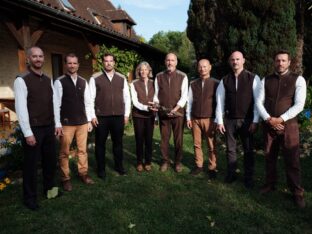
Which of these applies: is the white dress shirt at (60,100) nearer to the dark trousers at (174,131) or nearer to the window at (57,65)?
the dark trousers at (174,131)

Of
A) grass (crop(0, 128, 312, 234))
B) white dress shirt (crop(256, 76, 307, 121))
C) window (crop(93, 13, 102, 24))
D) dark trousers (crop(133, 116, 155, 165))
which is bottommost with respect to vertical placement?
grass (crop(0, 128, 312, 234))

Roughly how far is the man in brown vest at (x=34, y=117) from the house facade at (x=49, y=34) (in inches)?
114

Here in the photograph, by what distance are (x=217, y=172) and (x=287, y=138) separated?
1.59 m

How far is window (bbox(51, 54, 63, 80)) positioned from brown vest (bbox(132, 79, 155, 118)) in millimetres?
7346

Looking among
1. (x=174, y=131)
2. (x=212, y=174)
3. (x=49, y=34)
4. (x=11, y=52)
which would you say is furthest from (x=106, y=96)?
(x=49, y=34)

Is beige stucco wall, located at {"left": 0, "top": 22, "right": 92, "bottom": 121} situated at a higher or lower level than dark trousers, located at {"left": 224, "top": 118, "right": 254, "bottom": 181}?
higher

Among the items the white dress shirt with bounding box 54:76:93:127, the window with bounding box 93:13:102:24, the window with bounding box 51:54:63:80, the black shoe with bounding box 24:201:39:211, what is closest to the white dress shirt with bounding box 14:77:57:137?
the white dress shirt with bounding box 54:76:93:127

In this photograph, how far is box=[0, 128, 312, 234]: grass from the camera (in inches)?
135

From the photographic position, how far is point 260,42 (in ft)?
26.3

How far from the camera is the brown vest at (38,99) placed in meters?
3.69

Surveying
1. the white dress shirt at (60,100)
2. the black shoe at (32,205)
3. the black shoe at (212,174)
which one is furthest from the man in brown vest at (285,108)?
the black shoe at (32,205)

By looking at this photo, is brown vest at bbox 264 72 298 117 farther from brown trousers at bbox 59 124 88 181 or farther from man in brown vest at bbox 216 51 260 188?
brown trousers at bbox 59 124 88 181

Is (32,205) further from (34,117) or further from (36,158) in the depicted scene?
(34,117)

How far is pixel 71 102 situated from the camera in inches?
171
